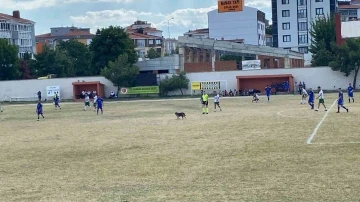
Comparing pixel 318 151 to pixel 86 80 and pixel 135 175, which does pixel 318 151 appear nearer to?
pixel 135 175

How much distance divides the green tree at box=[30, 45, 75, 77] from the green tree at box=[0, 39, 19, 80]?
8443 mm

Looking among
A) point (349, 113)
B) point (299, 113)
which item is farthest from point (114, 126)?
point (349, 113)

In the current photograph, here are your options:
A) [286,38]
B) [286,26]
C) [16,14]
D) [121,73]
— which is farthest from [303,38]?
[16,14]

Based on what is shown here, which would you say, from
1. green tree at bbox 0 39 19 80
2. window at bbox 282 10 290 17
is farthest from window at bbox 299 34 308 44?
green tree at bbox 0 39 19 80

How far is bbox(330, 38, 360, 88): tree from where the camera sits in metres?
71.4

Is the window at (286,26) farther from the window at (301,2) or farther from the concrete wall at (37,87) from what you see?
the concrete wall at (37,87)

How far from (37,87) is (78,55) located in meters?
34.4

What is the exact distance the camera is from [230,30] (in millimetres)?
126000

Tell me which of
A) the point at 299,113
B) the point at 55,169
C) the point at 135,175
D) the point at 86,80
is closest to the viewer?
the point at 135,175

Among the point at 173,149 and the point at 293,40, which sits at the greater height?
the point at 293,40

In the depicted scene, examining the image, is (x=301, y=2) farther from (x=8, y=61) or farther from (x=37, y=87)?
(x=37, y=87)

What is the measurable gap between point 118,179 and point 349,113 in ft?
79.1

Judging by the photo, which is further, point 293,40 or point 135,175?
point 293,40

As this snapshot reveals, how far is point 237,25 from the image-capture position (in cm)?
12581
